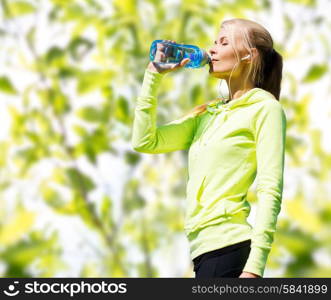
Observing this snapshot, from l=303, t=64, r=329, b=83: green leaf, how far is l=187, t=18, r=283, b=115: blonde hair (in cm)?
157

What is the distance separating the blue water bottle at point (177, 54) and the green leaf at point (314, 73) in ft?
5.22

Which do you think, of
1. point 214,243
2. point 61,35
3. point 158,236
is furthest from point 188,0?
point 214,243

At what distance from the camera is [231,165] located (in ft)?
3.25

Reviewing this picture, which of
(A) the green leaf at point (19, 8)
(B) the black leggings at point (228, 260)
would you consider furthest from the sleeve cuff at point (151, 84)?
(A) the green leaf at point (19, 8)

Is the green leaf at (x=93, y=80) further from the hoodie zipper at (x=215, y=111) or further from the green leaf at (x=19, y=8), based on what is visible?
the hoodie zipper at (x=215, y=111)

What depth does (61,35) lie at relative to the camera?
8.68 ft

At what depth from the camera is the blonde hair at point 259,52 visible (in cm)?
105

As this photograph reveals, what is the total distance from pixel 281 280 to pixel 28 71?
169cm

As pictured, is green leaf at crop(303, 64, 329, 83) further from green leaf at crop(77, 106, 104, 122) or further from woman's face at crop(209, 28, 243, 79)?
woman's face at crop(209, 28, 243, 79)

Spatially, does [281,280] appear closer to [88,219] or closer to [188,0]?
[88,219]

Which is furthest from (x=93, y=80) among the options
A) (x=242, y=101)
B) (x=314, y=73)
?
(x=242, y=101)

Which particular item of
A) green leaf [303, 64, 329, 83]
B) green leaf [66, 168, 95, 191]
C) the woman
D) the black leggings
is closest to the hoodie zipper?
the woman

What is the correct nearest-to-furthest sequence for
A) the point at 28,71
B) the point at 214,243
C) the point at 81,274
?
1. the point at 214,243
2. the point at 81,274
3. the point at 28,71

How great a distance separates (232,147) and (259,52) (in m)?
0.17
